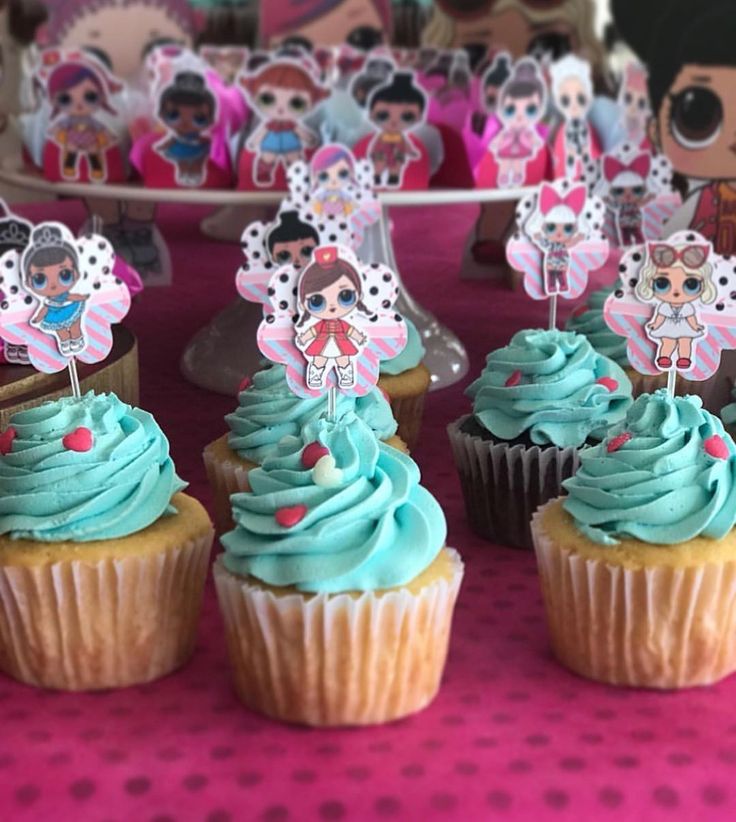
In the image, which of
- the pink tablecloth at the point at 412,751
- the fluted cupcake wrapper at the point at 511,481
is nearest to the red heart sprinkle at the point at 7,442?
the pink tablecloth at the point at 412,751

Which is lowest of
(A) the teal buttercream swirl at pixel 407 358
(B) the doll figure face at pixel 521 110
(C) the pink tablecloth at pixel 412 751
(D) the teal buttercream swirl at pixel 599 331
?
(C) the pink tablecloth at pixel 412 751

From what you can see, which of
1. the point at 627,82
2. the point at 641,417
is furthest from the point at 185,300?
the point at 641,417

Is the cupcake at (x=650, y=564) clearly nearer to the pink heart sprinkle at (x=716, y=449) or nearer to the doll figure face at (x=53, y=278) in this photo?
the pink heart sprinkle at (x=716, y=449)

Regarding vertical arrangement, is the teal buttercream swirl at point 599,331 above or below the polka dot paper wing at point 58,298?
below

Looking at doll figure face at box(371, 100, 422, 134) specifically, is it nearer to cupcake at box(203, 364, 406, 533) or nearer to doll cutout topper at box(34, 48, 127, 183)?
doll cutout topper at box(34, 48, 127, 183)

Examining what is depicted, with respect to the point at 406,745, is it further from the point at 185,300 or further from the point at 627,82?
the point at 627,82

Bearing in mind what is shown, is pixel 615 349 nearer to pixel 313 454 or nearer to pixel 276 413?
pixel 276 413

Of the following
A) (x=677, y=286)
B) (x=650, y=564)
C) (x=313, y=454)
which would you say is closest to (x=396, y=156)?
(x=677, y=286)

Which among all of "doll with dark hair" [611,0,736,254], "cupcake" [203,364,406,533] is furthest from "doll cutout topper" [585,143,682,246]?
"cupcake" [203,364,406,533]
